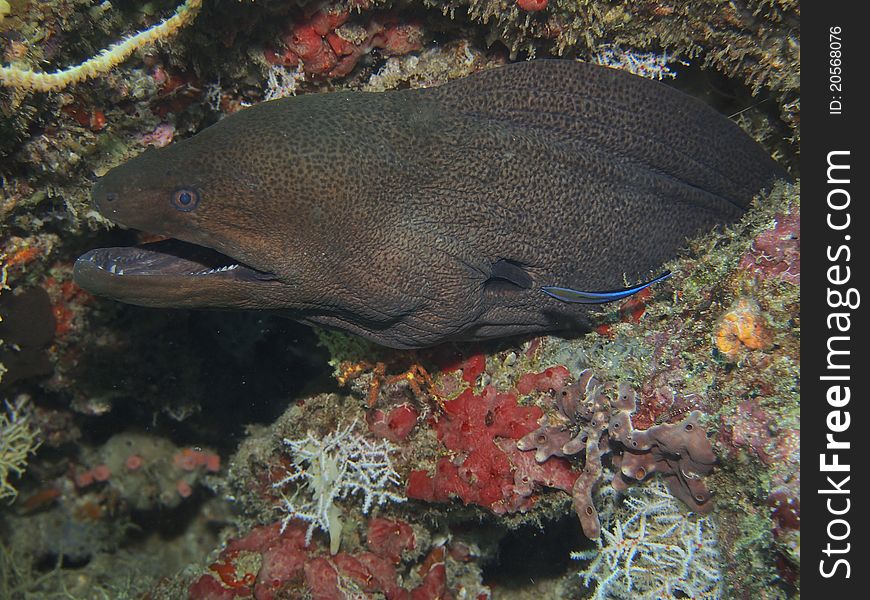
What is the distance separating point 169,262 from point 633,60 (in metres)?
2.77

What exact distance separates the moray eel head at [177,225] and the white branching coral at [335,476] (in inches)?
50.7

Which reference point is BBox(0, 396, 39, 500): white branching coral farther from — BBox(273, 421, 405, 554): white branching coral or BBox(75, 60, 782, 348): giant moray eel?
BBox(75, 60, 782, 348): giant moray eel

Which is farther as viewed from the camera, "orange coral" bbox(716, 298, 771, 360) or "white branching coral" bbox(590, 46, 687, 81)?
"white branching coral" bbox(590, 46, 687, 81)

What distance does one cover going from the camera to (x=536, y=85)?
298cm

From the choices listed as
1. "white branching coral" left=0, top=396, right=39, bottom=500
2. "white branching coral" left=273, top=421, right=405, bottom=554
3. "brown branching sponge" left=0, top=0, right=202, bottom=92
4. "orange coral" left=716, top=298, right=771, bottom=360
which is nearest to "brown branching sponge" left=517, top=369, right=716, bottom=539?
"orange coral" left=716, top=298, right=771, bottom=360

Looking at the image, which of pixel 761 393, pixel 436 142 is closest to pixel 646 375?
pixel 761 393

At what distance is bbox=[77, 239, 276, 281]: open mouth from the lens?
2481 millimetres

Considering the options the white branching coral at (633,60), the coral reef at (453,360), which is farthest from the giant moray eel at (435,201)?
the coral reef at (453,360)

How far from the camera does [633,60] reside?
318 centimetres

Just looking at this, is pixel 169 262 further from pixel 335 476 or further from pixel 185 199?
pixel 335 476

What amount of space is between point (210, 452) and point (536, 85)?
4.55 meters

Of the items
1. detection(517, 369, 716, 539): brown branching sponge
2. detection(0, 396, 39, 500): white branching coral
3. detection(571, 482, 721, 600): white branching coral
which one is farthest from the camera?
detection(0, 396, 39, 500): white branching coral

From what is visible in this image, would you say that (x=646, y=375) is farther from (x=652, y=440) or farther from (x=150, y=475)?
(x=150, y=475)

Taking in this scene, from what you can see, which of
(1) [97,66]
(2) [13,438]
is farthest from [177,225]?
(2) [13,438]
